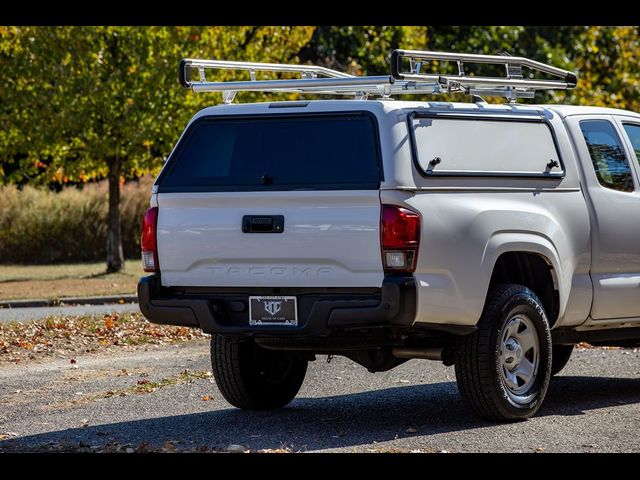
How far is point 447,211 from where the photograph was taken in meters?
8.92

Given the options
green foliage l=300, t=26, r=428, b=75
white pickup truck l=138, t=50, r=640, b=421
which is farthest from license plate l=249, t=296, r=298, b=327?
green foliage l=300, t=26, r=428, b=75

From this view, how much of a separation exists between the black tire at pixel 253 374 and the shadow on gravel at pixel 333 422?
0.11 metres

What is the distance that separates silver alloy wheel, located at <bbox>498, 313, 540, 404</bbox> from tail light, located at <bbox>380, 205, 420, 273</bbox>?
1.13 meters

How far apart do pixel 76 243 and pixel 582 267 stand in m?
27.4

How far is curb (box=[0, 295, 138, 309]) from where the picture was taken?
2225 centimetres

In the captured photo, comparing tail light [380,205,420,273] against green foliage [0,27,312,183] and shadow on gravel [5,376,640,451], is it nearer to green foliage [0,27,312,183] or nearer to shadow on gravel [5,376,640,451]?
shadow on gravel [5,376,640,451]

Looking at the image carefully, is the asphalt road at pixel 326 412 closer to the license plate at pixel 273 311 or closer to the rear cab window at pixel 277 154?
the license plate at pixel 273 311

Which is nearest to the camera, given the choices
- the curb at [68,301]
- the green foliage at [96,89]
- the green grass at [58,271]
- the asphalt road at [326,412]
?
the asphalt road at [326,412]

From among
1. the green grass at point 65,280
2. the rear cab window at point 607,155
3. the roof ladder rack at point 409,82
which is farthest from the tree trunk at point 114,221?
the rear cab window at point 607,155

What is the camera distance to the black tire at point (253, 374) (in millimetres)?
10039

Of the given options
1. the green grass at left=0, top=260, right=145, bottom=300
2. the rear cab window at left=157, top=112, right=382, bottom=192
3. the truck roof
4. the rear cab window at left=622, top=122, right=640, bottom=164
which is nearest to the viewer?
the rear cab window at left=157, top=112, right=382, bottom=192

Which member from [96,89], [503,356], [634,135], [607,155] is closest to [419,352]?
[503,356]

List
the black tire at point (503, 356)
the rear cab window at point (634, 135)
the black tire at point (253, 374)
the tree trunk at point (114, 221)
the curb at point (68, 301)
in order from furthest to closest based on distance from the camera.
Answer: the tree trunk at point (114, 221)
the curb at point (68, 301)
the rear cab window at point (634, 135)
the black tire at point (253, 374)
the black tire at point (503, 356)

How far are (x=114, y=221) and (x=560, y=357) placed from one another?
1855 centimetres
